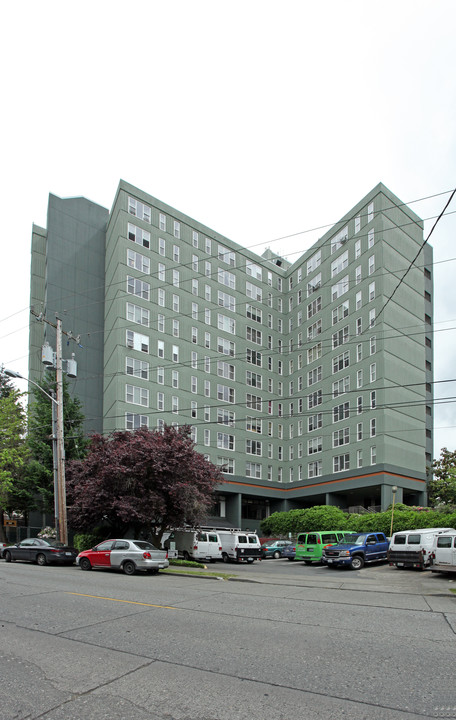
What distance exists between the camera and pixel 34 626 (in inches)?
384

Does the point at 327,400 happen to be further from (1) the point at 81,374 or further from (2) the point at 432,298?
(1) the point at 81,374

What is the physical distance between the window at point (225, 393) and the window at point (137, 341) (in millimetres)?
10140

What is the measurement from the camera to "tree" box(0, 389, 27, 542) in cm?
4115

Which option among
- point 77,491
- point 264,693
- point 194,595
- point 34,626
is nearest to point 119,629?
point 34,626

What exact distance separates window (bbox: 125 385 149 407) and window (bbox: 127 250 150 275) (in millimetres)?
11510

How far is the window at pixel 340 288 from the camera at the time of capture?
56.3 metres

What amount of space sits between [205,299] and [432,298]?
2541 centimetres

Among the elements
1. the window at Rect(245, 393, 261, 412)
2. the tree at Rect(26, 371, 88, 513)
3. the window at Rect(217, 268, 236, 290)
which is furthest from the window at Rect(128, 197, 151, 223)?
the window at Rect(245, 393, 261, 412)

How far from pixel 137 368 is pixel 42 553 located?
25.5 metres

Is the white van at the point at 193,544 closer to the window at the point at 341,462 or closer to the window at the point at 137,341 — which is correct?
the window at the point at 137,341

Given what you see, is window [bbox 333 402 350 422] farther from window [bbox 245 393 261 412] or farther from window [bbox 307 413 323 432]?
window [bbox 245 393 261 412]

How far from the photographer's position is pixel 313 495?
194 ft

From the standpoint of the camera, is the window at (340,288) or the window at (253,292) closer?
the window at (340,288)

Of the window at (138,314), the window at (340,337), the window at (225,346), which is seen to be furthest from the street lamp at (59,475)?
the window at (340,337)
